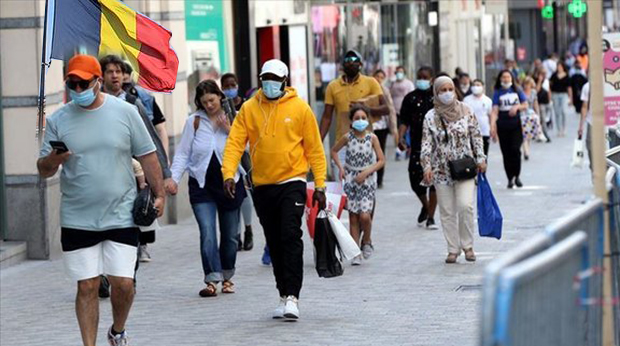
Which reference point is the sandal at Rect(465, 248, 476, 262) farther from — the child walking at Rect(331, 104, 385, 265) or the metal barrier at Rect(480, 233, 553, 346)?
the metal barrier at Rect(480, 233, 553, 346)

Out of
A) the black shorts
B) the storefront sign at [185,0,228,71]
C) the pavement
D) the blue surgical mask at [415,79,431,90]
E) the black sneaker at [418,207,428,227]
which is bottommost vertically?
the pavement

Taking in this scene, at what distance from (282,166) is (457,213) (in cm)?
335

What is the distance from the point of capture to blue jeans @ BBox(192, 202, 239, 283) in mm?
12102

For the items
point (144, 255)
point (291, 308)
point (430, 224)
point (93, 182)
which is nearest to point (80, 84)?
point (93, 182)

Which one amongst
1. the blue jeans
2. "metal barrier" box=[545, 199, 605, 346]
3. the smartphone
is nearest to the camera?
"metal barrier" box=[545, 199, 605, 346]

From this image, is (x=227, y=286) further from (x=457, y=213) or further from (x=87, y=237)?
(x=87, y=237)

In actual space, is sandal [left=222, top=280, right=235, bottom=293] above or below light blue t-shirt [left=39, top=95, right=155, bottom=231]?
below

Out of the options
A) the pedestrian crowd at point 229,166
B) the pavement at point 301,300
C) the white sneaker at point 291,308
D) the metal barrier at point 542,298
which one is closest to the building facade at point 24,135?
the pavement at point 301,300

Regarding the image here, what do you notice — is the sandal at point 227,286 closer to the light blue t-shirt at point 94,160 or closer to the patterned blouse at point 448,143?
the patterned blouse at point 448,143

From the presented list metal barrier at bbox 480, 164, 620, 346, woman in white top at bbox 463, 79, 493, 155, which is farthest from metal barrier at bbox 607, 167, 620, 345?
woman in white top at bbox 463, 79, 493, 155

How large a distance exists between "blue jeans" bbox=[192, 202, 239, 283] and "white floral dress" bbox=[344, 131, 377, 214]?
2262mm

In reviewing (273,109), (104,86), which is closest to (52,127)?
(273,109)

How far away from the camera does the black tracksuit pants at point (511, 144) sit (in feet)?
70.7

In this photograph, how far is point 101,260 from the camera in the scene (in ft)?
28.5
